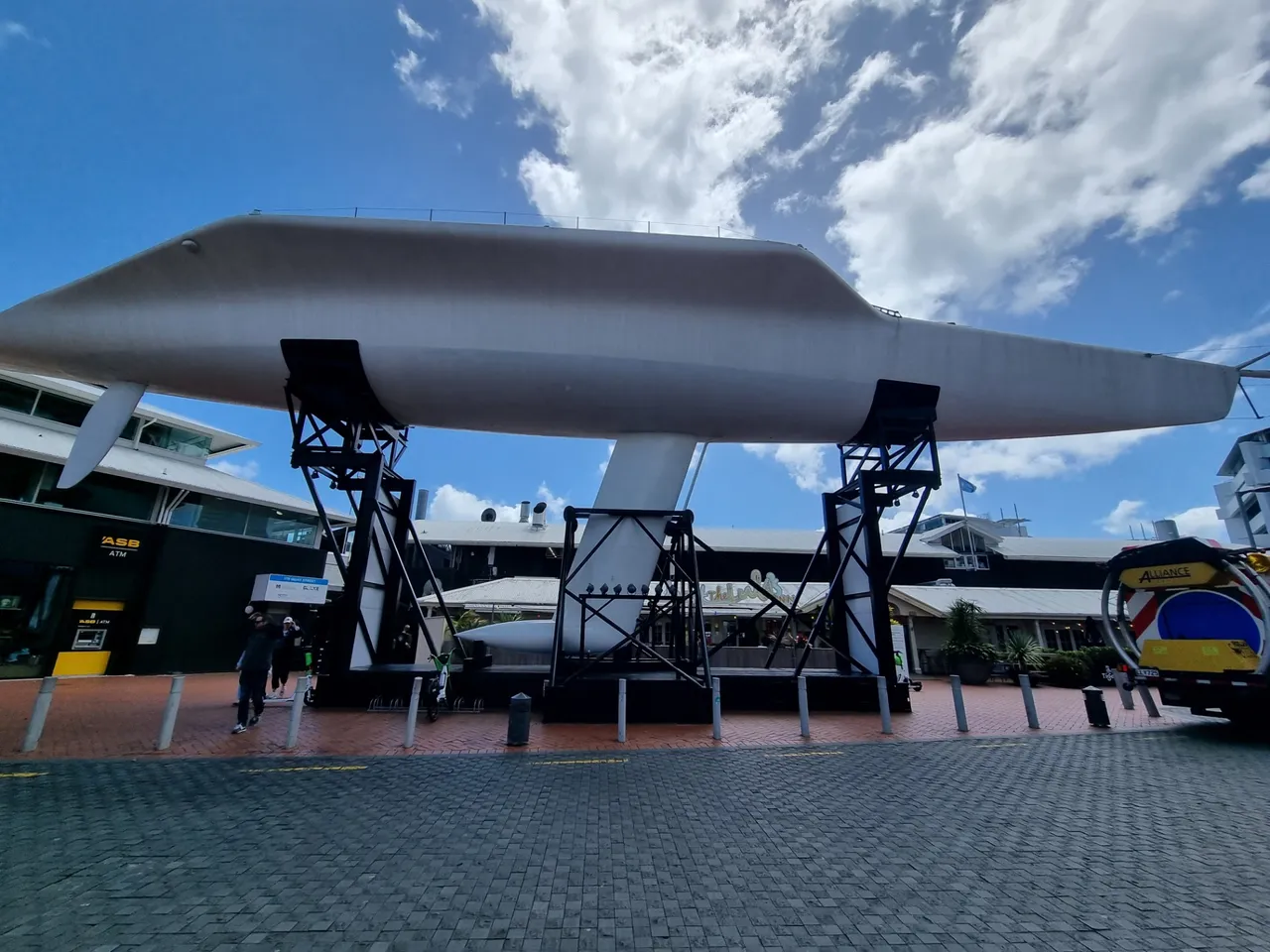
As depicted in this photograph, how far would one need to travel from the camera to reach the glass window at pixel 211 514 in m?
20.5

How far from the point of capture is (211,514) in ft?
69.8

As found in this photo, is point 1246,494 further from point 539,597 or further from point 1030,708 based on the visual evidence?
point 539,597

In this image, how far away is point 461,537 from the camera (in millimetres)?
28531

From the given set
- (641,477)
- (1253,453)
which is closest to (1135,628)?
(641,477)

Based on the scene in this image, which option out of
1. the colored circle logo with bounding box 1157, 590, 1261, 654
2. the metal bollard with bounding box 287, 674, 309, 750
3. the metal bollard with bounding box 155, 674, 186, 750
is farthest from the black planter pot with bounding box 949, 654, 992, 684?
the metal bollard with bounding box 155, 674, 186, 750

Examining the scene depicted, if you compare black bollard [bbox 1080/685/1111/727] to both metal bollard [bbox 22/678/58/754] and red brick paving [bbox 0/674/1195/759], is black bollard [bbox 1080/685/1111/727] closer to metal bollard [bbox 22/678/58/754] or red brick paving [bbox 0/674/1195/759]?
red brick paving [bbox 0/674/1195/759]

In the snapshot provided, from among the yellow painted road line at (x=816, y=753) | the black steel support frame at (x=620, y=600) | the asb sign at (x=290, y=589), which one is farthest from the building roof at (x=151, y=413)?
the yellow painted road line at (x=816, y=753)

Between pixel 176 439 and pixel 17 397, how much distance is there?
4764 mm

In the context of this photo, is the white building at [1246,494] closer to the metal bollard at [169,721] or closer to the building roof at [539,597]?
the building roof at [539,597]

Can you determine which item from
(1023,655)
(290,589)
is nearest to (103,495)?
(290,589)

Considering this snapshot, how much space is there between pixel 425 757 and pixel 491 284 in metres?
7.76

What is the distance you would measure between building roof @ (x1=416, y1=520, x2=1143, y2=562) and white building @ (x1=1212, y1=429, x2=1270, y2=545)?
106ft

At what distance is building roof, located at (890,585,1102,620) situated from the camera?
860 inches

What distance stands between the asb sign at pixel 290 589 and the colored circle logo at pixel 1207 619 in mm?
25773
